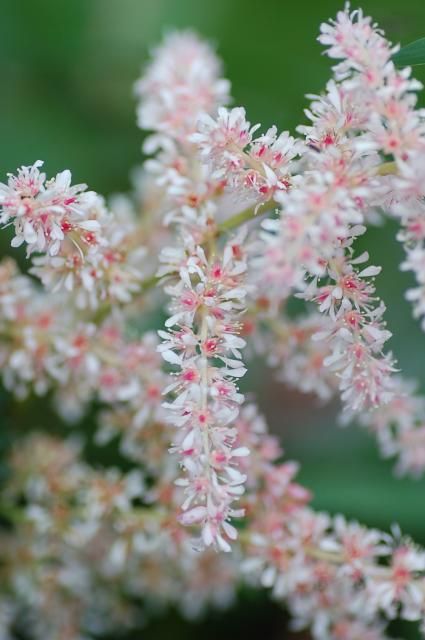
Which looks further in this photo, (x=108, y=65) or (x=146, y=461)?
(x=108, y=65)

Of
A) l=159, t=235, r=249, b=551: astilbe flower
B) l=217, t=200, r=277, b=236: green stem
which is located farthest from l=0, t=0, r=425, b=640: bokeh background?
l=159, t=235, r=249, b=551: astilbe flower

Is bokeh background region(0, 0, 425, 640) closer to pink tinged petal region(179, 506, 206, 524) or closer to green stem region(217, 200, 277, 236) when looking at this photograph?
green stem region(217, 200, 277, 236)

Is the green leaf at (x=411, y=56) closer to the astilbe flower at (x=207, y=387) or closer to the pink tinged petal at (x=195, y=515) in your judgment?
the astilbe flower at (x=207, y=387)

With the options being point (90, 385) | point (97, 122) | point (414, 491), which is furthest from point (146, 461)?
point (97, 122)

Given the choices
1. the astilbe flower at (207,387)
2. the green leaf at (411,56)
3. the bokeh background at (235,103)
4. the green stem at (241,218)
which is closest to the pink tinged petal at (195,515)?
the astilbe flower at (207,387)

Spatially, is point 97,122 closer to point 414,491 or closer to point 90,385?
point 90,385
